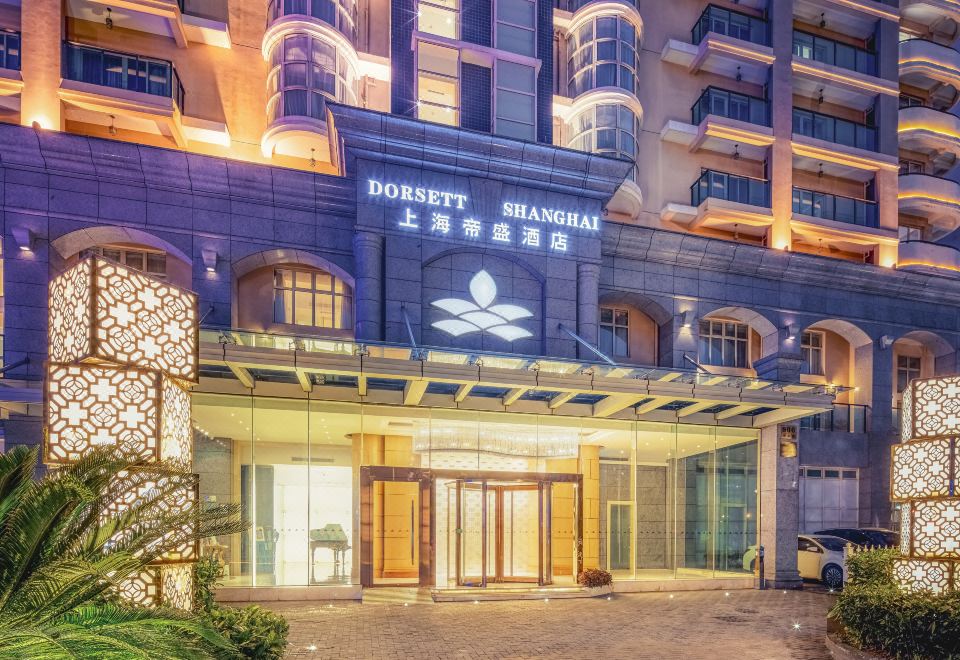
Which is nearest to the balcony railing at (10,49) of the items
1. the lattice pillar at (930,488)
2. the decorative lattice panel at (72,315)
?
the decorative lattice panel at (72,315)

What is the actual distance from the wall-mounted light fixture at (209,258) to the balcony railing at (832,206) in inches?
777

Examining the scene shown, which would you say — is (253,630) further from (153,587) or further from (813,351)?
(813,351)

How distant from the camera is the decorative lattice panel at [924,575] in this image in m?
8.77

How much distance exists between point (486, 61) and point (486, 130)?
6.98 ft

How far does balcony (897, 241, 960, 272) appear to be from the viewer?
2481 centimetres

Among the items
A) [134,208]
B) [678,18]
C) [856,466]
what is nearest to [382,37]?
[134,208]

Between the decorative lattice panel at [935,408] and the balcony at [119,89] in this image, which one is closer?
the decorative lattice panel at [935,408]

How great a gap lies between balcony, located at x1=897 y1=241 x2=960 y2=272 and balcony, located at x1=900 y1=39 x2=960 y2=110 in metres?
7.45

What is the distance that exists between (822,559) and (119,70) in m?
23.2

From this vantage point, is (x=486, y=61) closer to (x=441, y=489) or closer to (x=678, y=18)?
(x=678, y=18)

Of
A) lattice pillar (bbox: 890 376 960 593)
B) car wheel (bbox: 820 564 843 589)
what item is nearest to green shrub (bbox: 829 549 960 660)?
lattice pillar (bbox: 890 376 960 593)

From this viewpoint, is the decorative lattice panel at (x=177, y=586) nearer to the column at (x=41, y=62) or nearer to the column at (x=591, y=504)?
the column at (x=591, y=504)

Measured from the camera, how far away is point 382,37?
786 inches

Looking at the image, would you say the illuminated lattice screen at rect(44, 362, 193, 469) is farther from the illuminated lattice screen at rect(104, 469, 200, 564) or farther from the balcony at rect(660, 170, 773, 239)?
the balcony at rect(660, 170, 773, 239)
